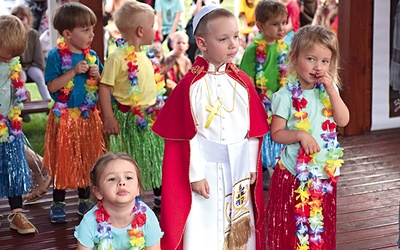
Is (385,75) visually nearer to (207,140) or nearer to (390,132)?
(390,132)

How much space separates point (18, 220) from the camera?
524cm

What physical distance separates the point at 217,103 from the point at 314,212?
0.73 metres

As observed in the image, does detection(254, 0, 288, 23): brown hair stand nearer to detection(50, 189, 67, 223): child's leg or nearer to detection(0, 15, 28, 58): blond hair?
detection(0, 15, 28, 58): blond hair

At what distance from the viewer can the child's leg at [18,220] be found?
5.20 m

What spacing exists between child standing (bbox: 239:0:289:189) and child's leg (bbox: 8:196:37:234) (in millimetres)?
1793

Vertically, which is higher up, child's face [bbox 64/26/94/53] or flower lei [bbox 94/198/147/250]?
child's face [bbox 64/26/94/53]

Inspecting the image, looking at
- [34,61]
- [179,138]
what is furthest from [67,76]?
[34,61]

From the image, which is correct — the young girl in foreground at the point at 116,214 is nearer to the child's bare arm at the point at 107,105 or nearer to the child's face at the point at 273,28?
the child's bare arm at the point at 107,105

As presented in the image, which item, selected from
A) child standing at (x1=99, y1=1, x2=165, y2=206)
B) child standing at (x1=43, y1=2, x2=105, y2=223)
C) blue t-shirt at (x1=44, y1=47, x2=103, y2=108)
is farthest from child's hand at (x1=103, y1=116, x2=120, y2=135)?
blue t-shirt at (x1=44, y1=47, x2=103, y2=108)

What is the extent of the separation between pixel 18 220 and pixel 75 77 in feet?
3.10

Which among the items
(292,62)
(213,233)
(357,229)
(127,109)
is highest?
(292,62)

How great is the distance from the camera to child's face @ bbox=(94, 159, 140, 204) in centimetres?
374

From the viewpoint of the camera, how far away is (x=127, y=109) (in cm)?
540

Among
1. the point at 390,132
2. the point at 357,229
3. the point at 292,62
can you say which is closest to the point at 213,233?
the point at 292,62
